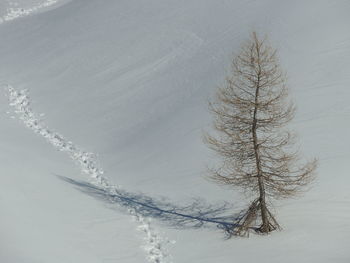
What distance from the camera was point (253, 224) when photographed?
20828 mm

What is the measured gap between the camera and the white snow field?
20016 mm

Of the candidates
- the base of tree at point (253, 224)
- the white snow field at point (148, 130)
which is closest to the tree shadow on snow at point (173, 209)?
the white snow field at point (148, 130)

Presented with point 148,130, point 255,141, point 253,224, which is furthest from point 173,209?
point 148,130

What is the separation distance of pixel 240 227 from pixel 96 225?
5502 mm

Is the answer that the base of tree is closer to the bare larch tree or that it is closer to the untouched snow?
the bare larch tree

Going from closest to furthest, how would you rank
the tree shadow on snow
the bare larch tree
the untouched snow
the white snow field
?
the bare larch tree < the white snow field < the untouched snow < the tree shadow on snow

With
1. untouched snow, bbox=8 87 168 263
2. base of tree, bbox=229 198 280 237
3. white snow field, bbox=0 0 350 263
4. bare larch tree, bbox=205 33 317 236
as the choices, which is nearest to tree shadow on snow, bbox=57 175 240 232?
white snow field, bbox=0 0 350 263

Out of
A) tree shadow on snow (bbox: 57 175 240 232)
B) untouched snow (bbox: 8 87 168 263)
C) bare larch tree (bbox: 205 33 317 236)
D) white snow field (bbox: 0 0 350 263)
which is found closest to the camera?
bare larch tree (bbox: 205 33 317 236)

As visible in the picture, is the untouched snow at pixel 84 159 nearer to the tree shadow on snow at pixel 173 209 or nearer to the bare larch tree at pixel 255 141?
the tree shadow on snow at pixel 173 209

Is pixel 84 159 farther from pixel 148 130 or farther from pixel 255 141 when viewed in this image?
pixel 255 141

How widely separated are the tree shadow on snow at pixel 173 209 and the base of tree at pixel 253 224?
69 centimetres

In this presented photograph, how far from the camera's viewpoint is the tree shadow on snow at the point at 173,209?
72.3ft

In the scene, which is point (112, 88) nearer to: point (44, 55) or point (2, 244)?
point (44, 55)

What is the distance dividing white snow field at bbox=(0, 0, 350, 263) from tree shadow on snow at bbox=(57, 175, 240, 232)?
80 millimetres
